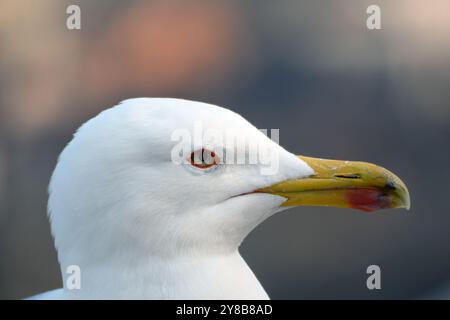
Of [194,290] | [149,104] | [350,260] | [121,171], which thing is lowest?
[350,260]

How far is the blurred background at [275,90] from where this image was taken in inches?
147

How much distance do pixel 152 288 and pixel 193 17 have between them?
2.64 meters

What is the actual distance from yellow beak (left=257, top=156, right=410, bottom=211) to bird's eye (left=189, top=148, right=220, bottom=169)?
16cm

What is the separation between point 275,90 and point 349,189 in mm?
2273

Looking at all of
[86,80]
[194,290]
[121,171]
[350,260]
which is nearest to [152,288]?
[194,290]

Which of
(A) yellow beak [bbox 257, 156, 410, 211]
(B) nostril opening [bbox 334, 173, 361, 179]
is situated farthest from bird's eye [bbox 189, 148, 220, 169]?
(B) nostril opening [bbox 334, 173, 361, 179]

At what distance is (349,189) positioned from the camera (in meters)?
1.67

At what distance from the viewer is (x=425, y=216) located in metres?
3.78

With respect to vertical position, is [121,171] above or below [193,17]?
below

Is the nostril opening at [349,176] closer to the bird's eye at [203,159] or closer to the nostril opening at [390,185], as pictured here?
the nostril opening at [390,185]

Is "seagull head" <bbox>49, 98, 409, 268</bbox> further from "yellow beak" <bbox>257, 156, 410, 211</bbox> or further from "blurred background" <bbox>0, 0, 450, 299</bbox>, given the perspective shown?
"blurred background" <bbox>0, 0, 450, 299</bbox>

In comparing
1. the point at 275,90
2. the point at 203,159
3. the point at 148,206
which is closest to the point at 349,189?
the point at 203,159

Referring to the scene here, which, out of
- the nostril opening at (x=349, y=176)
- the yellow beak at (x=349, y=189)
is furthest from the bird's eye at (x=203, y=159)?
the nostril opening at (x=349, y=176)

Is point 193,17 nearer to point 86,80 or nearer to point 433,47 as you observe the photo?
point 86,80
